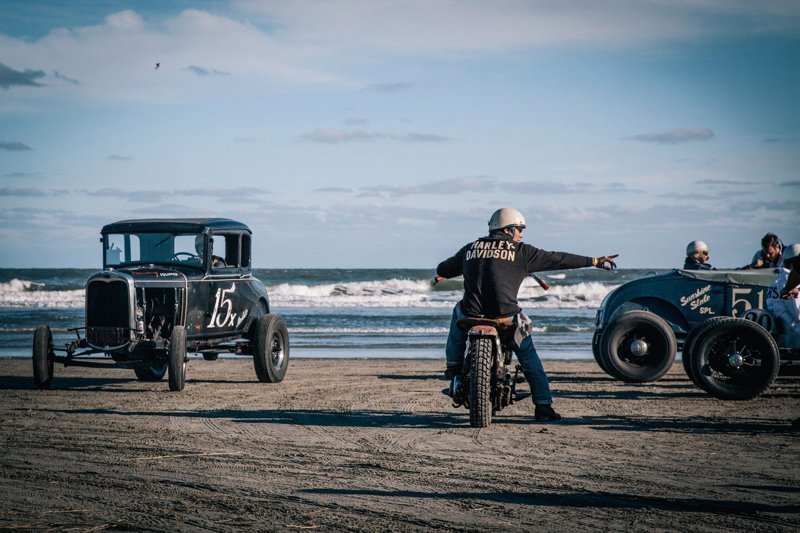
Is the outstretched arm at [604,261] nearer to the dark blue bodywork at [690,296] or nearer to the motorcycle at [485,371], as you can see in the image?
the motorcycle at [485,371]

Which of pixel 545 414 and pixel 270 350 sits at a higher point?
pixel 270 350

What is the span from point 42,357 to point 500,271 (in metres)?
7.01

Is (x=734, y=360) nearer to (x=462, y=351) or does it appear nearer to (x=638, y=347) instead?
(x=638, y=347)

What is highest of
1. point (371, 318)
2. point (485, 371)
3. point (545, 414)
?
point (485, 371)

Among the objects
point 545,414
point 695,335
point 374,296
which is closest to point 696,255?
point 695,335

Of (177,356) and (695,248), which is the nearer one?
(177,356)

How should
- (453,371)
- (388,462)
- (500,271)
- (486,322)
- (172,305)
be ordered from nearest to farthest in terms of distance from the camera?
1. (388,462)
2. (486,322)
3. (500,271)
4. (453,371)
5. (172,305)

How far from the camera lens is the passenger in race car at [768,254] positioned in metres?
13.4

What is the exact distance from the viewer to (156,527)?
5477mm

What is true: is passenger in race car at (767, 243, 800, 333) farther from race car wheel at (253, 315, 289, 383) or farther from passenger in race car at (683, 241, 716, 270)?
race car wheel at (253, 315, 289, 383)

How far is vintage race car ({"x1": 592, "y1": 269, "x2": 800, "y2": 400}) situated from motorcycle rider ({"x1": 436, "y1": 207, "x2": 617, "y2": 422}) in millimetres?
2780

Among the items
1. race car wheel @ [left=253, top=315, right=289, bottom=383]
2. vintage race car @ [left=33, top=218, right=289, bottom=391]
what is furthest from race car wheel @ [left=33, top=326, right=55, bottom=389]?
race car wheel @ [left=253, top=315, right=289, bottom=383]

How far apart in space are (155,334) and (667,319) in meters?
6.87

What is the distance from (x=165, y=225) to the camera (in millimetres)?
13844
